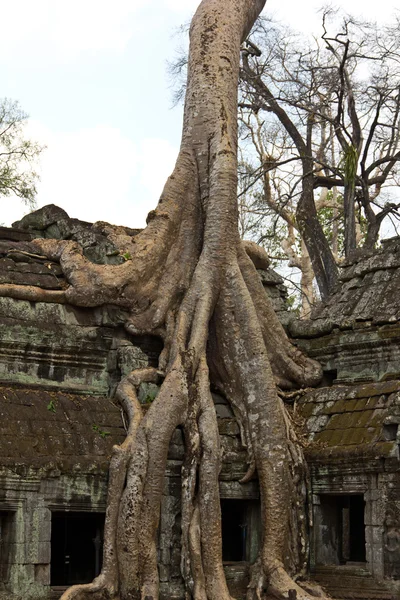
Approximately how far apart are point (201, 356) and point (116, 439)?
4.28 ft

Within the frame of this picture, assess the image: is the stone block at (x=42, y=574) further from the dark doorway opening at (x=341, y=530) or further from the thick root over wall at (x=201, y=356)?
the dark doorway opening at (x=341, y=530)

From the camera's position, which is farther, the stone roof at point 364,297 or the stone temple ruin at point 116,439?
the stone roof at point 364,297

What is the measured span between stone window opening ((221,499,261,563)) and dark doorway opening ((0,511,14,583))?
7.75 feet

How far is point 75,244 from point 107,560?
362 centimetres

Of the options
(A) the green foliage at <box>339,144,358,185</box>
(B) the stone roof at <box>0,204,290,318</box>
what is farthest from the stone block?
(A) the green foliage at <box>339,144,358,185</box>

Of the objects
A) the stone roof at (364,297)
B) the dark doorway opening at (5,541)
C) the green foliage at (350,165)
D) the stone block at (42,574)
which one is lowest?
the stone block at (42,574)

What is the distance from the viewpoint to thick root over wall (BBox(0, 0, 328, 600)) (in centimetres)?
986

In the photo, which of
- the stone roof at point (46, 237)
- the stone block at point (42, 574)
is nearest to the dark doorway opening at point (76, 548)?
the stone block at point (42, 574)

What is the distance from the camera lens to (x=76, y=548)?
34.5ft

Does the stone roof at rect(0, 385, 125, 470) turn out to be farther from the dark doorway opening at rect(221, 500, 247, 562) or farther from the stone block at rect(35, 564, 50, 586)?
the dark doorway opening at rect(221, 500, 247, 562)

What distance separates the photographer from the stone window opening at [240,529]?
10898 millimetres

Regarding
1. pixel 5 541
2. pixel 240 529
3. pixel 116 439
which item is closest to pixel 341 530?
pixel 240 529

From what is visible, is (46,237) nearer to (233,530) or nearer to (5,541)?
(233,530)

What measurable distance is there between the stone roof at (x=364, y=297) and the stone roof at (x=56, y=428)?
9.73 feet
